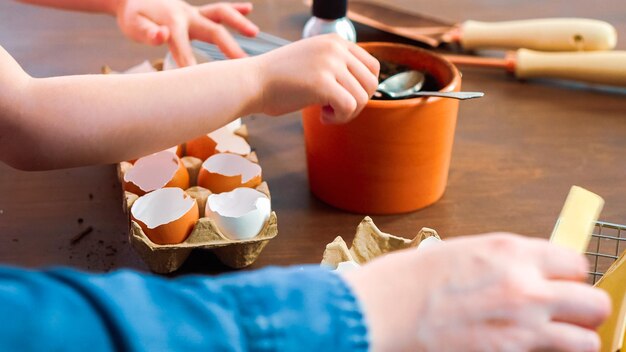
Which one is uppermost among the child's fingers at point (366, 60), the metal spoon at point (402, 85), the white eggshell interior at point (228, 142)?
the child's fingers at point (366, 60)

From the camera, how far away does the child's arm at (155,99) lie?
0.66m

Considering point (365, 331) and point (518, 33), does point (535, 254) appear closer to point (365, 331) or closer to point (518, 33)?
point (365, 331)

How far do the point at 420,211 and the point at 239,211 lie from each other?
0.19 metres

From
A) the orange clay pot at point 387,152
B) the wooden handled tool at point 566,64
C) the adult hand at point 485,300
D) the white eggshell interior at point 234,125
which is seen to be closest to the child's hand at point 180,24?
the white eggshell interior at point 234,125

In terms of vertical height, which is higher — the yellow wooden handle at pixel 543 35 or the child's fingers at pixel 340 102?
the child's fingers at pixel 340 102

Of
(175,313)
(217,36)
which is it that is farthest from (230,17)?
(175,313)

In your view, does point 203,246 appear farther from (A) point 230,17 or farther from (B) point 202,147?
(A) point 230,17

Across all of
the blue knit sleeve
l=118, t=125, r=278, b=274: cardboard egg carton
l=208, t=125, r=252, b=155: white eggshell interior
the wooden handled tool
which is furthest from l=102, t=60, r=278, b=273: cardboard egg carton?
the wooden handled tool

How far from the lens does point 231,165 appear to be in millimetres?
722

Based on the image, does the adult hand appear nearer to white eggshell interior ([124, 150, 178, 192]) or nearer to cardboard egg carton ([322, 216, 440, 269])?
cardboard egg carton ([322, 216, 440, 269])

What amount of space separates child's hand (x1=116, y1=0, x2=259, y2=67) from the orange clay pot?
0.71 ft

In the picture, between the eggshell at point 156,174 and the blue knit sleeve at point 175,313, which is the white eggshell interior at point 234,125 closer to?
the eggshell at point 156,174

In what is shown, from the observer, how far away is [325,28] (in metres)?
0.85

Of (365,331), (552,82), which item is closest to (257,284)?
(365,331)
